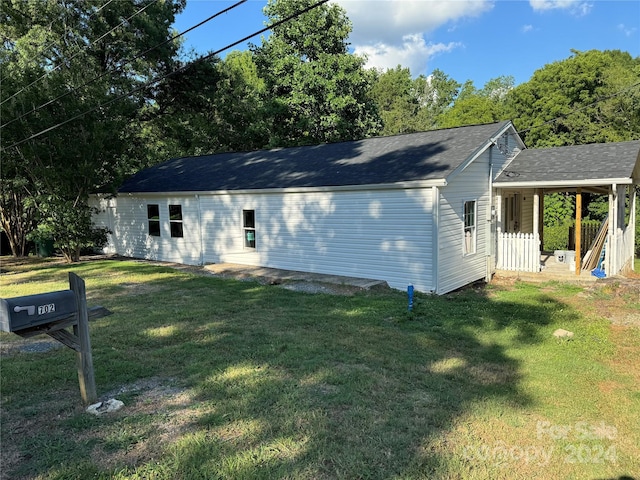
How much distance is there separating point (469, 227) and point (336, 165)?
13.2ft

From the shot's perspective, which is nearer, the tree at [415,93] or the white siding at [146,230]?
the white siding at [146,230]

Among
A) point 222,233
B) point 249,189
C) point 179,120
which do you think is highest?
point 179,120

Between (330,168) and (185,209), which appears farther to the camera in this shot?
(185,209)

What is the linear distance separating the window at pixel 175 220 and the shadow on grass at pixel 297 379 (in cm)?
676

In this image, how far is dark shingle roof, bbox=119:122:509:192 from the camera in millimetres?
10500

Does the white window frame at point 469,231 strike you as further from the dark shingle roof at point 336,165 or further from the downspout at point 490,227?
the dark shingle roof at point 336,165

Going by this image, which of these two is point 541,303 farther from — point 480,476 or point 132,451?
point 132,451

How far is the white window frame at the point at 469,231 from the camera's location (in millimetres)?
10766

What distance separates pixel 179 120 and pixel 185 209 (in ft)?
38.3

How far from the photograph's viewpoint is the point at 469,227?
1109 centimetres

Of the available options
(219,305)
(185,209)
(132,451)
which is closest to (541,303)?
(219,305)

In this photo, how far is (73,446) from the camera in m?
3.35

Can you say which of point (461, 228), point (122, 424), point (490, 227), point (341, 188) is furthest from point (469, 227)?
point (122, 424)

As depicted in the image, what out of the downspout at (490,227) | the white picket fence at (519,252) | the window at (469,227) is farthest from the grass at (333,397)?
the white picket fence at (519,252)
